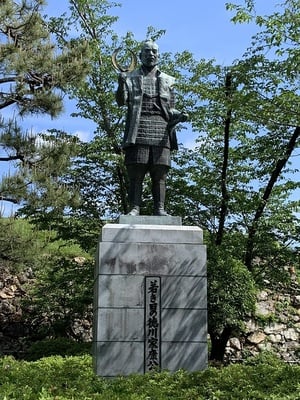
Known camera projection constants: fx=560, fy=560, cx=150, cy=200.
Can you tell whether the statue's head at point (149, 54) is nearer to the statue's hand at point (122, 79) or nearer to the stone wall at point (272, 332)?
the statue's hand at point (122, 79)

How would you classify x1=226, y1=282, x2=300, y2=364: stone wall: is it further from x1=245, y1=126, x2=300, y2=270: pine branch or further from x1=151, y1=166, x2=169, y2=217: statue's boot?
x1=151, y1=166, x2=169, y2=217: statue's boot

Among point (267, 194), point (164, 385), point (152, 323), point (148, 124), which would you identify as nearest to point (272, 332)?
point (267, 194)

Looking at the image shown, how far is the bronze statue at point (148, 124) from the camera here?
7.24 meters

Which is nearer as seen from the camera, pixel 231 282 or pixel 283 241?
pixel 231 282

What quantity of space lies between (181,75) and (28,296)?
657 cm

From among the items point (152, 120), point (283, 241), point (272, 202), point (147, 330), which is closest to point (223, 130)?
point (272, 202)

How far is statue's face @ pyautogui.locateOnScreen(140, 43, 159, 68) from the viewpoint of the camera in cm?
744

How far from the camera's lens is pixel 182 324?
6520 millimetres

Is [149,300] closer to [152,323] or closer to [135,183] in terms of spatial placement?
[152,323]

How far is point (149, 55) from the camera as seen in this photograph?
7457mm

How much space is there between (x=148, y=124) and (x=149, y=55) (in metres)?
0.95

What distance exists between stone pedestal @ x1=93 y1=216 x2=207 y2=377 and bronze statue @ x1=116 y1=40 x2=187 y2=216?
0.65 metres

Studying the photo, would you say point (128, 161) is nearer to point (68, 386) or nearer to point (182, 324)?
point (182, 324)

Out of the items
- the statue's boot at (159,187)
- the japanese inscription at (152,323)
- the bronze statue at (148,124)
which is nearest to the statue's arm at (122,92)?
the bronze statue at (148,124)
